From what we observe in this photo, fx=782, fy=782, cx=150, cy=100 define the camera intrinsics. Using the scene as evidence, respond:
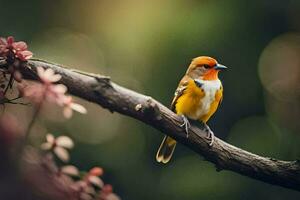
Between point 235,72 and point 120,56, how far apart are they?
5.44ft

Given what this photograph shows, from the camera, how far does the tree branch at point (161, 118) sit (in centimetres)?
286

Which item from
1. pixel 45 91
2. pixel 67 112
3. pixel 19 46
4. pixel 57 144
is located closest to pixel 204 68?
pixel 19 46

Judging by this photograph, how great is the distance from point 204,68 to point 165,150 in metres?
0.56

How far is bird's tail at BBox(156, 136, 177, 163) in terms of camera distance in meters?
4.34

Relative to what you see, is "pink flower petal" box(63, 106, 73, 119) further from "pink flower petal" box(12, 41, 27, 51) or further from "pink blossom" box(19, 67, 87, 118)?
"pink flower petal" box(12, 41, 27, 51)

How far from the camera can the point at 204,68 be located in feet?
13.6

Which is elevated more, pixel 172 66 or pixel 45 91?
pixel 45 91

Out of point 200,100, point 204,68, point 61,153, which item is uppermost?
point 61,153

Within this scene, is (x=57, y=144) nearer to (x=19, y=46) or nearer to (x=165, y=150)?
(x=19, y=46)

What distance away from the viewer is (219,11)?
1052 cm

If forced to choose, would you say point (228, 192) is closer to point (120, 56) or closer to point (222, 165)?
point (120, 56)

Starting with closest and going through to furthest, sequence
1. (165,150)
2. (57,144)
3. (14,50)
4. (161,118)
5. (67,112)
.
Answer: (57,144) < (67,112) < (14,50) < (161,118) < (165,150)

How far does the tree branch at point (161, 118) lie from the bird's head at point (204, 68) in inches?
31.6

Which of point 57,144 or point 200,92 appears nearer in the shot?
point 57,144
